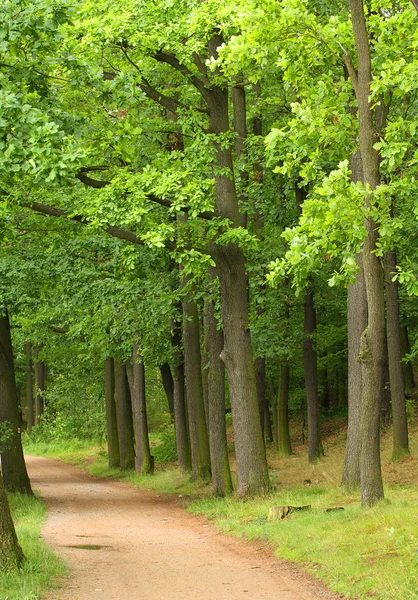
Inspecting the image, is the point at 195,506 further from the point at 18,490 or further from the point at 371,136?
the point at 371,136

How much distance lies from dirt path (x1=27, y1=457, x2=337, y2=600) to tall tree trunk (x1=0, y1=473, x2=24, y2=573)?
0.73m

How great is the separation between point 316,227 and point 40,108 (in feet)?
13.9

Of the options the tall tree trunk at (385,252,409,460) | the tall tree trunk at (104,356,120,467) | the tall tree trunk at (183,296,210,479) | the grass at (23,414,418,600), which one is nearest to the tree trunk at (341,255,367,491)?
the grass at (23,414,418,600)

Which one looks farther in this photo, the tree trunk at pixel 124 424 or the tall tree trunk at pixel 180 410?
the tree trunk at pixel 124 424

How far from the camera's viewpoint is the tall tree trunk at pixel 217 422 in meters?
19.2

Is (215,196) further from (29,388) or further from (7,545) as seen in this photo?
(29,388)

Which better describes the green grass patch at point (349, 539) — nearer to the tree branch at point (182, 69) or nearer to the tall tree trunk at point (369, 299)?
the tall tree trunk at point (369, 299)

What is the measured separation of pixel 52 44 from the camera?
32.7ft

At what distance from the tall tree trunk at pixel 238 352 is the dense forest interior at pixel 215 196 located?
0.14 ft

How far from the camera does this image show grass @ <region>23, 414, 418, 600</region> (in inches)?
355

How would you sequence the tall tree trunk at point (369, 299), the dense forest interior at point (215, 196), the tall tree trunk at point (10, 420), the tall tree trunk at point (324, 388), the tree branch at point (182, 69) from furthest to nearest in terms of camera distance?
1. the tall tree trunk at point (324, 388)
2. the tall tree trunk at point (10, 420)
3. the tree branch at point (182, 69)
4. the tall tree trunk at point (369, 299)
5. the dense forest interior at point (215, 196)

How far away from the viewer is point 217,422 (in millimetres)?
19375

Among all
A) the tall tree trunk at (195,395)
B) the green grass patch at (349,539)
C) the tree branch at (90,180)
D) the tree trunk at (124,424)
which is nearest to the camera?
the green grass patch at (349,539)

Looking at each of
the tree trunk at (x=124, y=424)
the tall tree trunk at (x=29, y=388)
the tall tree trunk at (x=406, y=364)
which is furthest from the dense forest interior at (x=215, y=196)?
the tall tree trunk at (x=29, y=388)
